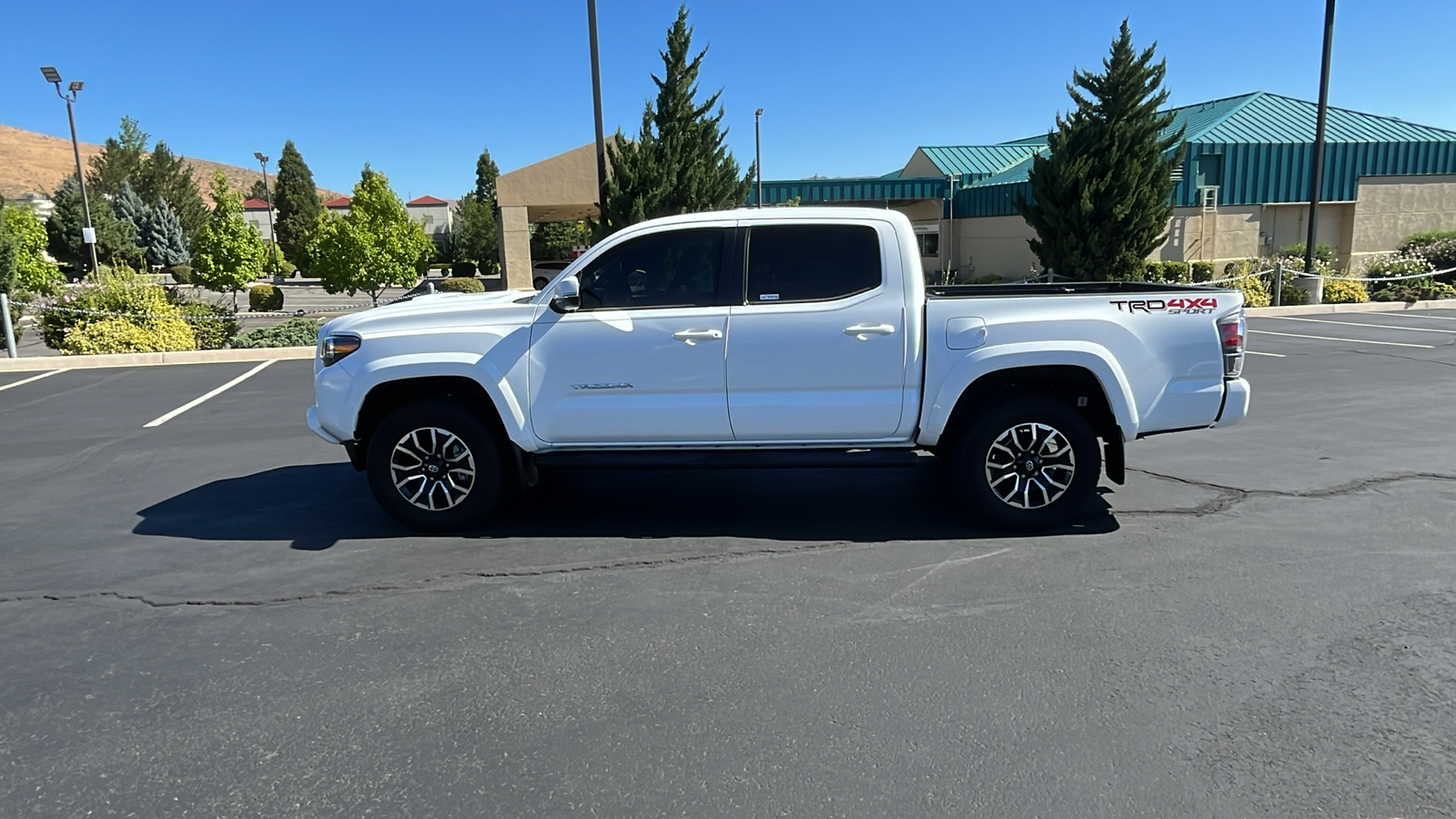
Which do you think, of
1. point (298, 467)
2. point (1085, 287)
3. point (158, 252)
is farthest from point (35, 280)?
point (158, 252)

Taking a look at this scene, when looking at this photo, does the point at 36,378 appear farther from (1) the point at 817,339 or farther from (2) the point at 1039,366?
(2) the point at 1039,366

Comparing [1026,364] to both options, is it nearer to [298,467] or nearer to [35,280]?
[298,467]

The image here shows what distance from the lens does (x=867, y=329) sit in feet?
17.7

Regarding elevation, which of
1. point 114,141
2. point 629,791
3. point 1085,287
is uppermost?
point 114,141

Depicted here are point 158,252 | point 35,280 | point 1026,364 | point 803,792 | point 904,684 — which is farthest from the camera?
point 158,252

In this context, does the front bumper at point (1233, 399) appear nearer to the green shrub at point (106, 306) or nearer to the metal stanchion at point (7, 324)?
the green shrub at point (106, 306)

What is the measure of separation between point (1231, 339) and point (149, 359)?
15.6 meters

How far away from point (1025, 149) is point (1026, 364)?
127 ft

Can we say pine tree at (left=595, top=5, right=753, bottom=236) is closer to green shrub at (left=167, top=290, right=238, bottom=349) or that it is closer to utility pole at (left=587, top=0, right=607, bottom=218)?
utility pole at (left=587, top=0, right=607, bottom=218)

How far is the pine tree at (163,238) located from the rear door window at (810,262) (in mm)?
63498

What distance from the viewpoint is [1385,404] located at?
9336 mm

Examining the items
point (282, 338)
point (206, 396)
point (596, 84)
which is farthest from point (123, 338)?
point (596, 84)

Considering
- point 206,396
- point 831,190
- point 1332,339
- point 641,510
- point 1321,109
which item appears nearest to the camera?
point 641,510

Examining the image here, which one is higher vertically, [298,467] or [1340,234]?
[1340,234]
